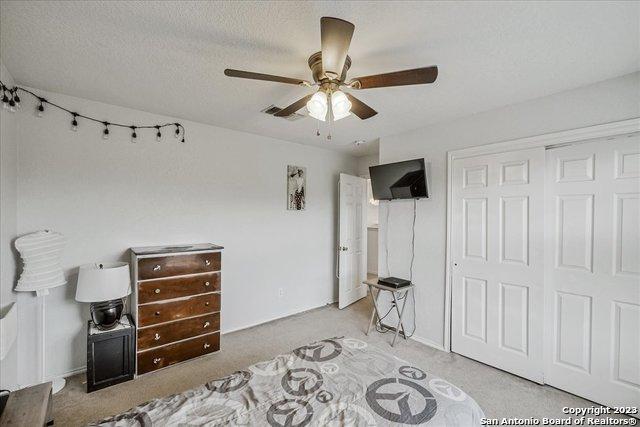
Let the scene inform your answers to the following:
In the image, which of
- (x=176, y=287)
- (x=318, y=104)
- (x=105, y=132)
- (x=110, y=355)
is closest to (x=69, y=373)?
(x=110, y=355)

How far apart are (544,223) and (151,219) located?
365 centimetres

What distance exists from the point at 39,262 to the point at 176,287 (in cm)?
99

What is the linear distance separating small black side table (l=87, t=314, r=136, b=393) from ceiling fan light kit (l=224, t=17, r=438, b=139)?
2.29 m

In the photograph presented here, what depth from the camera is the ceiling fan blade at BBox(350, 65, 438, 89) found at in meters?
1.38

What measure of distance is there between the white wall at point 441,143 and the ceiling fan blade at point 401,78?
5.20 ft

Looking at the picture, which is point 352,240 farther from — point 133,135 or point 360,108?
point 133,135

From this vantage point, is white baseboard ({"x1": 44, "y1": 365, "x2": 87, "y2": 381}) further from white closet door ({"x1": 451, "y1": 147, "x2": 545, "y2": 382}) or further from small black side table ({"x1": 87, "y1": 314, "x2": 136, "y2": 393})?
white closet door ({"x1": 451, "y1": 147, "x2": 545, "y2": 382})

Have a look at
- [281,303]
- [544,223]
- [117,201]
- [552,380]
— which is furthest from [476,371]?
[117,201]

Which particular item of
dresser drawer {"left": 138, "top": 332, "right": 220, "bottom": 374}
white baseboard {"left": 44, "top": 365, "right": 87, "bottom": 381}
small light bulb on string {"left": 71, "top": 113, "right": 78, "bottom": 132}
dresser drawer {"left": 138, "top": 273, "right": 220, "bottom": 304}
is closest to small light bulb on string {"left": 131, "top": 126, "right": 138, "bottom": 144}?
small light bulb on string {"left": 71, "top": 113, "right": 78, "bottom": 132}

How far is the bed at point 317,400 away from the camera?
1203 millimetres

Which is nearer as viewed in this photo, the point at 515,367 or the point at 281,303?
the point at 515,367

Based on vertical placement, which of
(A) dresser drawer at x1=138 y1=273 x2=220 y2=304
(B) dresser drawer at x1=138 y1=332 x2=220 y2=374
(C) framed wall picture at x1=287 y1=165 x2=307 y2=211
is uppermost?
(C) framed wall picture at x1=287 y1=165 x2=307 y2=211

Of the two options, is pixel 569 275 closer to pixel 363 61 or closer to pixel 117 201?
pixel 363 61

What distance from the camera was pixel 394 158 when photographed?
3.44 meters
